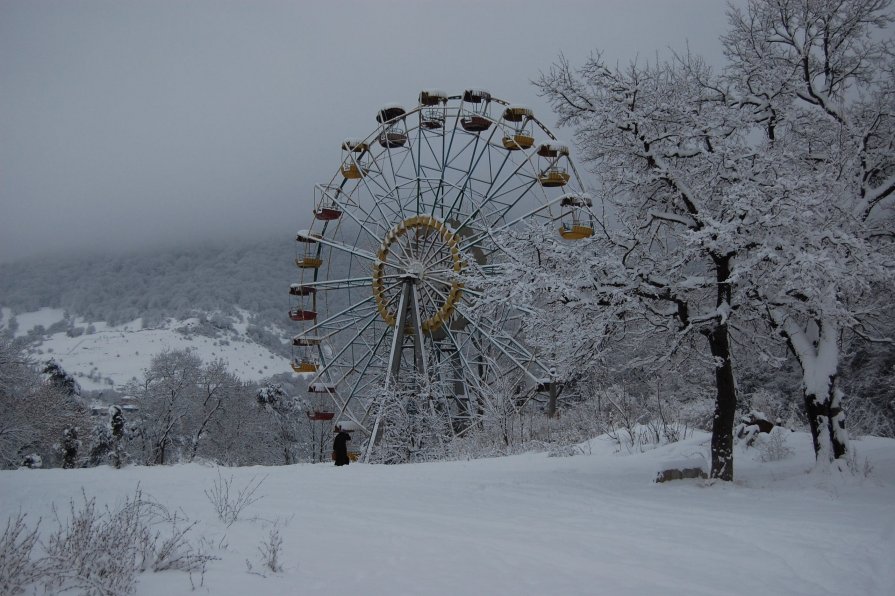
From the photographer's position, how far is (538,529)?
20.6 ft

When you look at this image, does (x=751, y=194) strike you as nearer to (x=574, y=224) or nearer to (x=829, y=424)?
(x=829, y=424)

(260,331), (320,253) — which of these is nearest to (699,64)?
(320,253)

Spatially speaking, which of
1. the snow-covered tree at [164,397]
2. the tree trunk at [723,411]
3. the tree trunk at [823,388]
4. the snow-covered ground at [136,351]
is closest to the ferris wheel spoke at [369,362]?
the snow-covered tree at [164,397]

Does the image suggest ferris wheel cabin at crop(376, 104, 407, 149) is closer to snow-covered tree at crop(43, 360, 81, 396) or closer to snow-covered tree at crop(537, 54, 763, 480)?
snow-covered tree at crop(537, 54, 763, 480)

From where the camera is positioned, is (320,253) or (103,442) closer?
(320,253)

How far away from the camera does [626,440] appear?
1482 cm

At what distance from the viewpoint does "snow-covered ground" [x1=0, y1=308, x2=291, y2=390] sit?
12638 cm

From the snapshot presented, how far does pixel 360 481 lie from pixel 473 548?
4945mm

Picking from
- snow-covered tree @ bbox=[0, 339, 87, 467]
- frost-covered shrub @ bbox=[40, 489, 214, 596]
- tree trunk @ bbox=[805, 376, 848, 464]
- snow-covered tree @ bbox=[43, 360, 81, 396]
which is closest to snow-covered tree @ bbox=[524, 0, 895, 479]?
tree trunk @ bbox=[805, 376, 848, 464]

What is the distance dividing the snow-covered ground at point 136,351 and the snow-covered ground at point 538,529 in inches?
4624

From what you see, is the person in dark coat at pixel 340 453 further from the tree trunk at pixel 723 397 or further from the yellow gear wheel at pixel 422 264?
the yellow gear wheel at pixel 422 264

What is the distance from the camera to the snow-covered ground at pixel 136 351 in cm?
12638

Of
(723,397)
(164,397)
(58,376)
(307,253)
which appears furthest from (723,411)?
(58,376)

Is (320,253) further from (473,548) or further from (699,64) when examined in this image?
(473,548)
